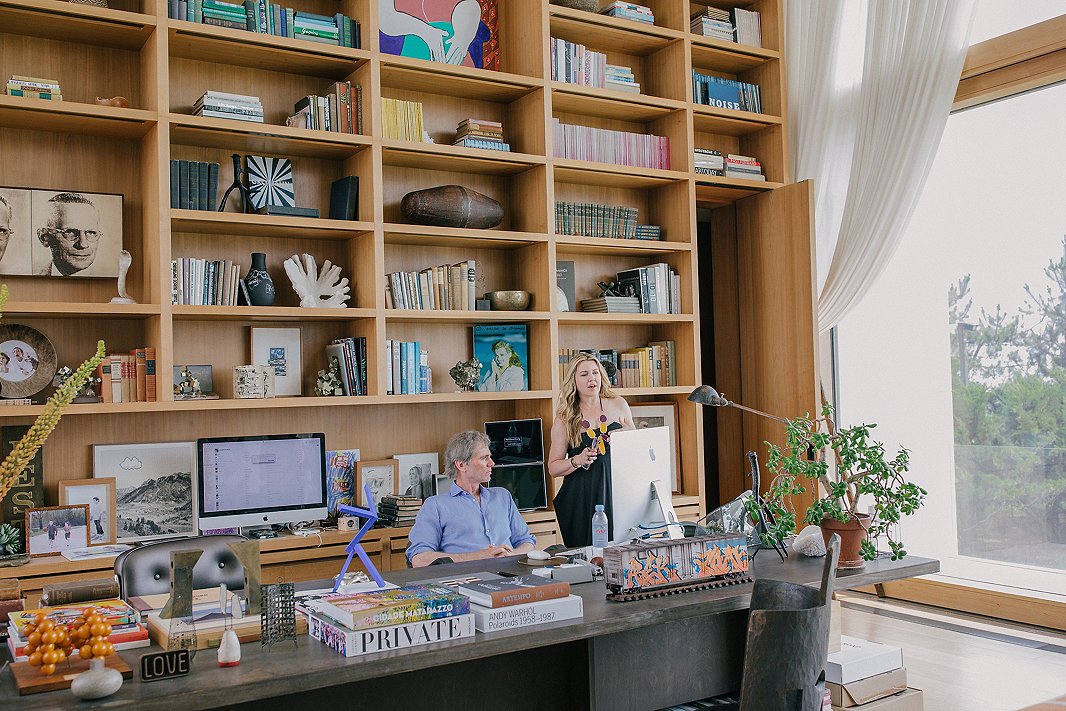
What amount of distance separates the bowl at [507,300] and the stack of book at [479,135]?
2.53 feet

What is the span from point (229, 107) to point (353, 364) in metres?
1.30

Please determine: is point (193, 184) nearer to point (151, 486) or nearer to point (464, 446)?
point (151, 486)

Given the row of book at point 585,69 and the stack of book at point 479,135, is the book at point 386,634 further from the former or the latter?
the row of book at point 585,69

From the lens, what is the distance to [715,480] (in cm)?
626

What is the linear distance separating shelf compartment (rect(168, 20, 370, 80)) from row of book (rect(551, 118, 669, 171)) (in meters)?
1.21

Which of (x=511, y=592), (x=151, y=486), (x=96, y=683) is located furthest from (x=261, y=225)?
(x=96, y=683)

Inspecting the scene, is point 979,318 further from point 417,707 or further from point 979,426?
point 417,707

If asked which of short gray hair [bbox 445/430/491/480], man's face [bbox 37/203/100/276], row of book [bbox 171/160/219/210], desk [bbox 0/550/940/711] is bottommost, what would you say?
desk [bbox 0/550/940/711]

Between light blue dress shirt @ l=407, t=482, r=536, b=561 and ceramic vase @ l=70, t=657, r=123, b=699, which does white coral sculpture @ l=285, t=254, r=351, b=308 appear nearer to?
light blue dress shirt @ l=407, t=482, r=536, b=561

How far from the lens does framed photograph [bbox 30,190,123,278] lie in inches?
155

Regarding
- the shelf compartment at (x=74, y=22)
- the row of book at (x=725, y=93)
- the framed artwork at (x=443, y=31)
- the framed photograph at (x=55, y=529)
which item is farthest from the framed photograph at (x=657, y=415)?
the shelf compartment at (x=74, y=22)

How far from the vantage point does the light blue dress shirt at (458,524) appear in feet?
11.7

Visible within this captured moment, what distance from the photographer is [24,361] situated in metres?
3.90

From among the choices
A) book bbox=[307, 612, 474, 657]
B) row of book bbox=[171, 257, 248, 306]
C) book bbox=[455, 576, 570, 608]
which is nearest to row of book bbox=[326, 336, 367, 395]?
row of book bbox=[171, 257, 248, 306]
